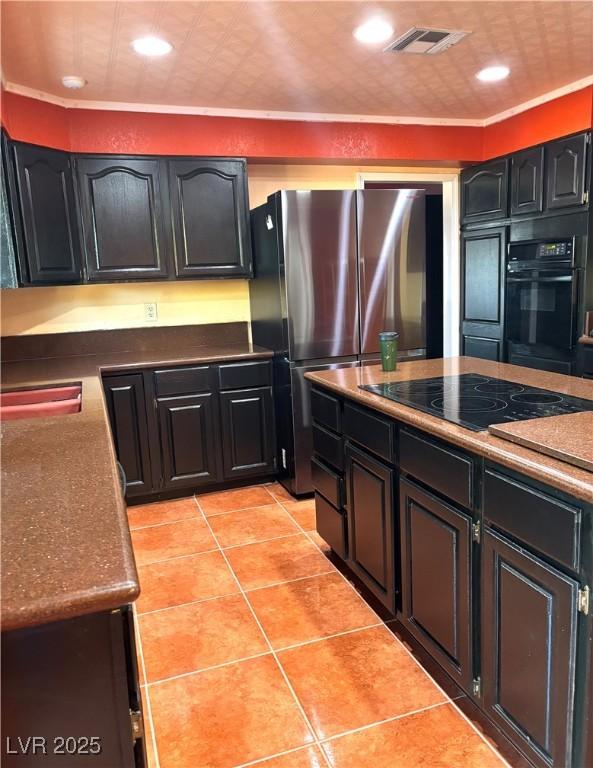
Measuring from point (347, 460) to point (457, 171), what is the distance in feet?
9.86

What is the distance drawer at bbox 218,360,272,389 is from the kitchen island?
1.27 metres

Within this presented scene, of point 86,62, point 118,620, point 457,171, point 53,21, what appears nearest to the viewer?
point 118,620

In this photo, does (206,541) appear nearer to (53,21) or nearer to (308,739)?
(308,739)

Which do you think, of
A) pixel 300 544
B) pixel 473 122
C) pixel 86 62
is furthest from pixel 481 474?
pixel 473 122

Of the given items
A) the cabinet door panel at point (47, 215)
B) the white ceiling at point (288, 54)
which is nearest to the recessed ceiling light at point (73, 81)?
the white ceiling at point (288, 54)

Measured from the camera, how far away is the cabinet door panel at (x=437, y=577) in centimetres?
160

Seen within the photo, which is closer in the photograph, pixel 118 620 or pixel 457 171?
pixel 118 620

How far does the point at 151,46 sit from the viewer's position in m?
2.51

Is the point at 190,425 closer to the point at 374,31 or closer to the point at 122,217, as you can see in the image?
the point at 122,217

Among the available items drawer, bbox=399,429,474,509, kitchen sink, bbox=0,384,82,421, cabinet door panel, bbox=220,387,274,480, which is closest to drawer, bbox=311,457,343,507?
drawer, bbox=399,429,474,509

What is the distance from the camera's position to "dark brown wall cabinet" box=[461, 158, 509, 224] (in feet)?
12.3

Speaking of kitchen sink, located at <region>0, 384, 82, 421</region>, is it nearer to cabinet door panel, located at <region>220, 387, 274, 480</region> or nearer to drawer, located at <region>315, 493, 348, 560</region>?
cabinet door panel, located at <region>220, 387, 274, 480</region>

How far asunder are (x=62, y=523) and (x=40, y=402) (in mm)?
1864

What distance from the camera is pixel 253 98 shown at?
3279 millimetres
